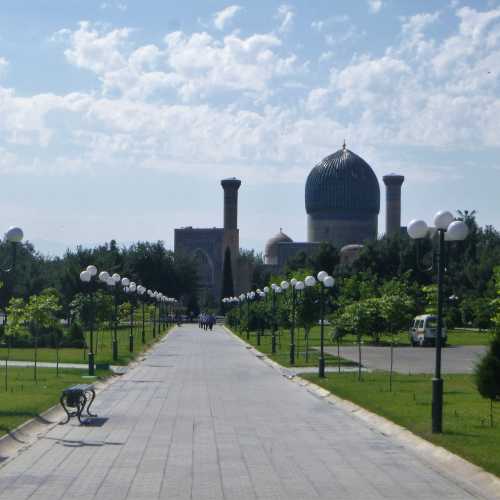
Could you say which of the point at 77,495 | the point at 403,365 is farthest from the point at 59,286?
the point at 77,495

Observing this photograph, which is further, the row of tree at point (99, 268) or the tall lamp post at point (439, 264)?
the row of tree at point (99, 268)

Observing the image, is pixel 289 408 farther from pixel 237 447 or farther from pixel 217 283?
pixel 217 283

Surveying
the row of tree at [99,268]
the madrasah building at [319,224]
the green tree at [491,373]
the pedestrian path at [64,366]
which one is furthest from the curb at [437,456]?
the madrasah building at [319,224]

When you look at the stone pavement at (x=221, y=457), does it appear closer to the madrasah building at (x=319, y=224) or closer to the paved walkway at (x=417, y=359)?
the paved walkway at (x=417, y=359)

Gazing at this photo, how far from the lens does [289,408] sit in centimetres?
1928

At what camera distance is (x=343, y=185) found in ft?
431

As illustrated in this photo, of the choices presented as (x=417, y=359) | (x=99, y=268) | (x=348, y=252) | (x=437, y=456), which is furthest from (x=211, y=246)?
(x=437, y=456)

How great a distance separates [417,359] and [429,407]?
21.0m

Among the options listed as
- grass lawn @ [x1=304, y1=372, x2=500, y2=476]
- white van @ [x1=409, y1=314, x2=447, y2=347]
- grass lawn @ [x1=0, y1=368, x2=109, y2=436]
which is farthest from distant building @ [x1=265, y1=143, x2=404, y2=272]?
grass lawn @ [x1=304, y1=372, x2=500, y2=476]

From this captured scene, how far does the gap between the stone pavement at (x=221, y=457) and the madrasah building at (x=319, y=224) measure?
105 meters

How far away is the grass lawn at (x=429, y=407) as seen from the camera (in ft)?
43.8

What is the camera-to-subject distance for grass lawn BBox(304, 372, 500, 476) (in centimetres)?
1335

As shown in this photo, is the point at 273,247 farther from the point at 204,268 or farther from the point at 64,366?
the point at 64,366

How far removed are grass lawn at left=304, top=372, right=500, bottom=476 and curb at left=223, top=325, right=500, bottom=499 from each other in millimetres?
121
